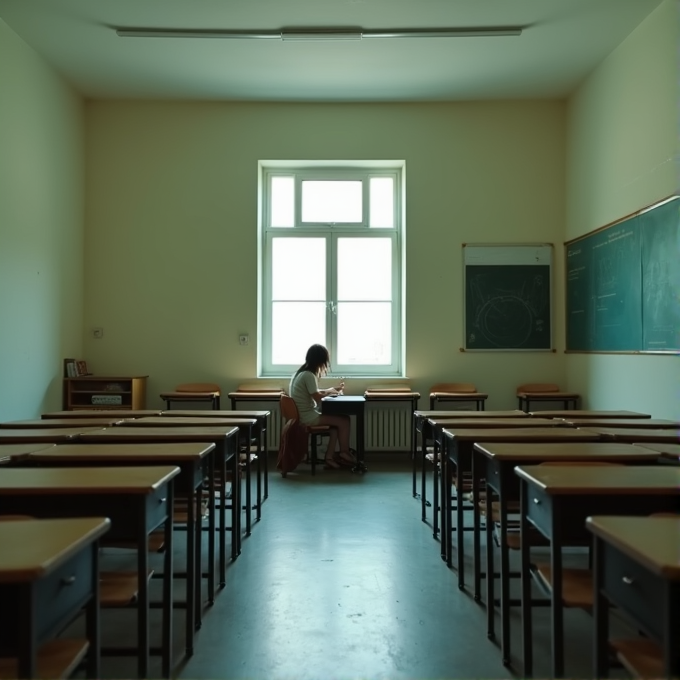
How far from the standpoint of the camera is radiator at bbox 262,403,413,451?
243 inches

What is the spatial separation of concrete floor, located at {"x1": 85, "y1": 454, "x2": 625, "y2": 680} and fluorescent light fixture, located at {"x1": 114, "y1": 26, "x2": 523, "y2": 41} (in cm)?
406

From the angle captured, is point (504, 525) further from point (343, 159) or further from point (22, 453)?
point (343, 159)

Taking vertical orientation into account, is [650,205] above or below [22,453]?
above

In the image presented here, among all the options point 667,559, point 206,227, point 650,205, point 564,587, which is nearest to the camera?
point 667,559

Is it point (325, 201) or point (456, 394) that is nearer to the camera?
point (456, 394)

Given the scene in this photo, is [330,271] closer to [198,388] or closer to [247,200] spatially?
[247,200]

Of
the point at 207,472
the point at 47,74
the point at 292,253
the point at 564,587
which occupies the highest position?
the point at 47,74

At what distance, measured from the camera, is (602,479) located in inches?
68.4

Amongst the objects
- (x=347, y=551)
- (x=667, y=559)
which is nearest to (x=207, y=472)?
(x=347, y=551)

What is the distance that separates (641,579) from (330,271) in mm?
5624

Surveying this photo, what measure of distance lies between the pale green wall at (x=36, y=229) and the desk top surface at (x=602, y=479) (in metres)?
4.53

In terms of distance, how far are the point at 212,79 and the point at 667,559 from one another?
6.00 metres

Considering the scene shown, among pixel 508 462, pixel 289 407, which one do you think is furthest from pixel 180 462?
pixel 289 407

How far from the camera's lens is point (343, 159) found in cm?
636
